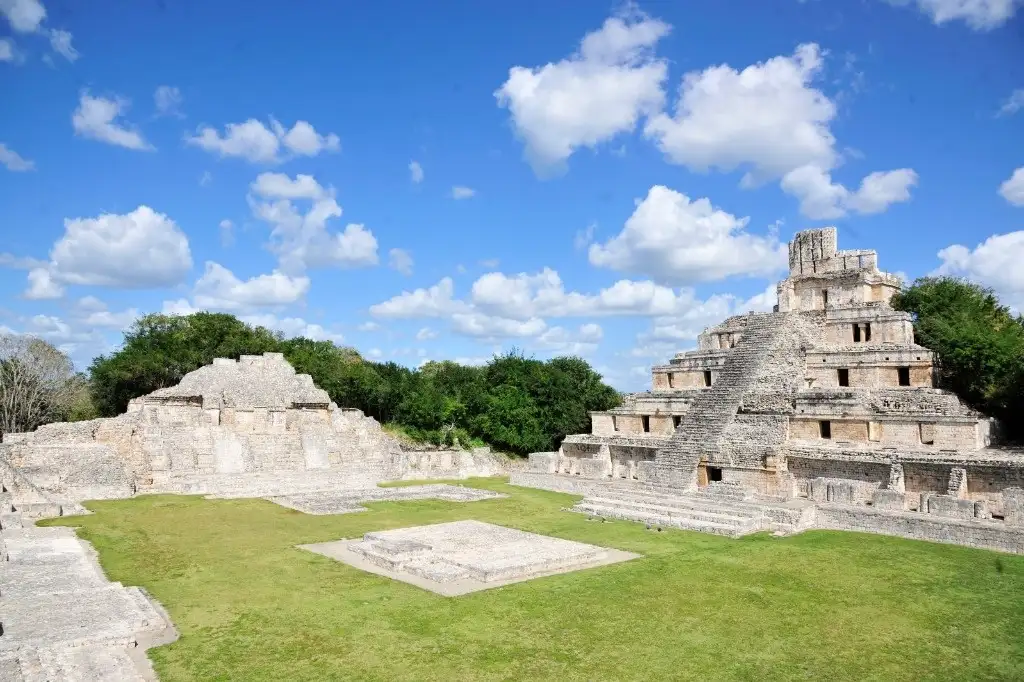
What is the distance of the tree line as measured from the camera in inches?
918

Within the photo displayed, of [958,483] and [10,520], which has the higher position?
[958,483]

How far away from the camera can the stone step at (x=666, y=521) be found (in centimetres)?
1727

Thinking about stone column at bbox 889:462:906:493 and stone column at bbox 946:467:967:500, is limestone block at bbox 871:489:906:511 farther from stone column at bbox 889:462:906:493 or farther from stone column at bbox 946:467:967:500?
stone column at bbox 946:467:967:500

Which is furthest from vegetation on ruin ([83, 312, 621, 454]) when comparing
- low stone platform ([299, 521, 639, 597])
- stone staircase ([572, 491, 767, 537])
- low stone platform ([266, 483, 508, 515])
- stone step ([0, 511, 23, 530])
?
stone step ([0, 511, 23, 530])

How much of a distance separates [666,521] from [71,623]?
12.9 metres

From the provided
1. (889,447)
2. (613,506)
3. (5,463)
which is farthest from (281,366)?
(889,447)

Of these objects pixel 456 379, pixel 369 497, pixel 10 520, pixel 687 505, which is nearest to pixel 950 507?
pixel 687 505

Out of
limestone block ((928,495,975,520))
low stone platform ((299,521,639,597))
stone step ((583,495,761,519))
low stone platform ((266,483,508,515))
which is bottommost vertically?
low stone platform ((299,521,639,597))

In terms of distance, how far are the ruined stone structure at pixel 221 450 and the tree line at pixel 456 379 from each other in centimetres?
339

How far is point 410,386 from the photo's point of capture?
129 ft

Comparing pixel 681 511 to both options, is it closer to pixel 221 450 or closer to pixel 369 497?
pixel 369 497

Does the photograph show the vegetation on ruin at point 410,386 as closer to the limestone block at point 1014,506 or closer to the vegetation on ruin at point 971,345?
the vegetation on ruin at point 971,345

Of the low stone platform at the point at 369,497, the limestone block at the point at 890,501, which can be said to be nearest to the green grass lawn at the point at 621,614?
the limestone block at the point at 890,501

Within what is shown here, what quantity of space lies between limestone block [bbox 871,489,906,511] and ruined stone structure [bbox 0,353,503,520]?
1631 centimetres
